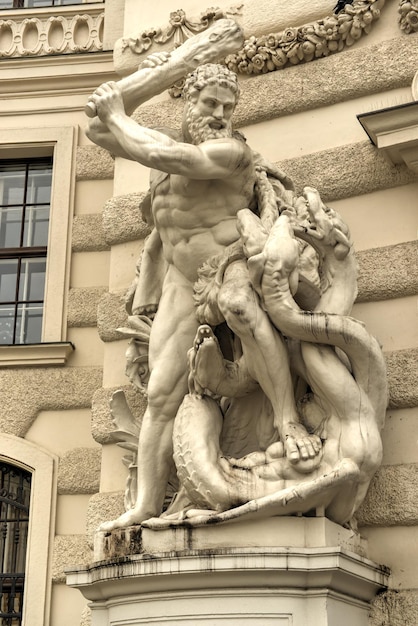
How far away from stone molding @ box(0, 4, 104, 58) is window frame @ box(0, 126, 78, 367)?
75 cm

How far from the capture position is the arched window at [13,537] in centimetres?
877

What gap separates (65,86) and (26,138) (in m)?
0.57

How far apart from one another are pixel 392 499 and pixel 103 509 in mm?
2074

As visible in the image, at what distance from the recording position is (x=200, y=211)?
6.81 meters

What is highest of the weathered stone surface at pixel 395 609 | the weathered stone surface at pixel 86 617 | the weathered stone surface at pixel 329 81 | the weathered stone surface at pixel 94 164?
the weathered stone surface at pixel 94 164

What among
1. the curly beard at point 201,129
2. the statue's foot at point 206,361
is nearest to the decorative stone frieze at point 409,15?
the curly beard at point 201,129

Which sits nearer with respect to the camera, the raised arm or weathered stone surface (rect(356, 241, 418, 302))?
the raised arm

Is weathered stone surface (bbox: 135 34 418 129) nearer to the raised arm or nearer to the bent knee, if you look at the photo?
the raised arm

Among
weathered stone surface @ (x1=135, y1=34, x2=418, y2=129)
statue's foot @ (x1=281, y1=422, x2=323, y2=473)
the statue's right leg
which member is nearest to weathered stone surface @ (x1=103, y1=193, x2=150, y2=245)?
weathered stone surface @ (x1=135, y1=34, x2=418, y2=129)

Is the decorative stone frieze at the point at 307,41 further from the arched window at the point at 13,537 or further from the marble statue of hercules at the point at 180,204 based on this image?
the arched window at the point at 13,537

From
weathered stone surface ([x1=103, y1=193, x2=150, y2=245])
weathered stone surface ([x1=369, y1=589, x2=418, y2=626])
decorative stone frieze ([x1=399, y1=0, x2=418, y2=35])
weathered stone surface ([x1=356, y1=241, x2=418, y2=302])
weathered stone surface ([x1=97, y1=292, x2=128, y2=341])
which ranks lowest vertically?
weathered stone surface ([x1=369, y1=589, x2=418, y2=626])

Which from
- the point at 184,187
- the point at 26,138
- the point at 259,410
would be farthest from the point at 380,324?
the point at 26,138

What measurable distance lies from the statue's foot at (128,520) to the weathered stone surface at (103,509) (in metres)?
0.85

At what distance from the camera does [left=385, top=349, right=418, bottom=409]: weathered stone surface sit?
267 inches
